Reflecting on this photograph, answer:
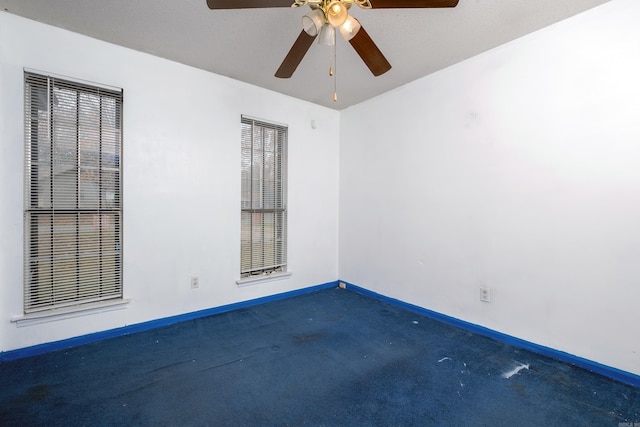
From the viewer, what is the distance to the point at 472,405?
1776 millimetres

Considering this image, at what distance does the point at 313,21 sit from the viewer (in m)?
1.60

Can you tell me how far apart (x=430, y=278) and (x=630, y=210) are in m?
1.67

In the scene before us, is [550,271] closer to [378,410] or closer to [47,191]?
[378,410]

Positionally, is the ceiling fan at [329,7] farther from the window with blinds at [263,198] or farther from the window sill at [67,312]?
the window sill at [67,312]

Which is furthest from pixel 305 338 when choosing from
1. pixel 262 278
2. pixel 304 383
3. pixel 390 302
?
pixel 390 302

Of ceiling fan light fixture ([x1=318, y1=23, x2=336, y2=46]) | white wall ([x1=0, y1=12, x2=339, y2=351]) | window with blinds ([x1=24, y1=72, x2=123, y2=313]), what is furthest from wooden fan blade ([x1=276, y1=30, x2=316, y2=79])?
window with blinds ([x1=24, y1=72, x2=123, y2=313])

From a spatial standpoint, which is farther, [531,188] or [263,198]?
[263,198]

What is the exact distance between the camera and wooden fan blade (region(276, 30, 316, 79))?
73.0 inches

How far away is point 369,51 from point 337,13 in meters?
0.45

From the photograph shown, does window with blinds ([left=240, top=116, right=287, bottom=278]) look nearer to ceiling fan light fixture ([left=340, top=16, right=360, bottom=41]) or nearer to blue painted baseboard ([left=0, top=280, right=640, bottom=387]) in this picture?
blue painted baseboard ([left=0, top=280, right=640, bottom=387])

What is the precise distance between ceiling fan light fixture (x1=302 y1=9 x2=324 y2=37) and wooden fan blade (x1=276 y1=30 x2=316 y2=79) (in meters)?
0.11

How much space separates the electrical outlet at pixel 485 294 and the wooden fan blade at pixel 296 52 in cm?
258

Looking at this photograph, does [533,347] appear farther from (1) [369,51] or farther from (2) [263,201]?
(2) [263,201]

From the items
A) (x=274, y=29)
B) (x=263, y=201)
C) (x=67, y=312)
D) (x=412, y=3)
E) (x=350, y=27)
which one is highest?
(x=274, y=29)
